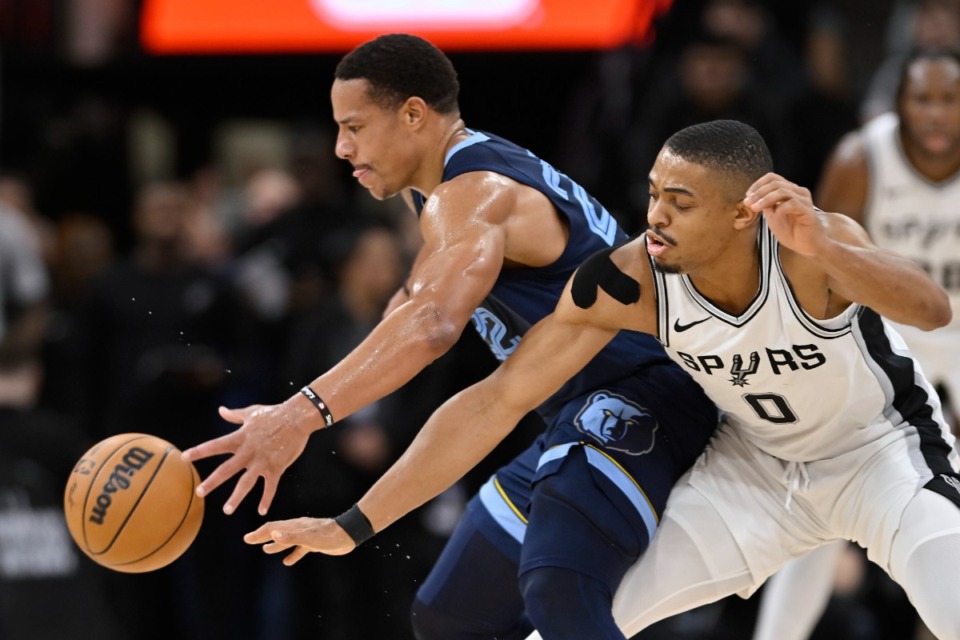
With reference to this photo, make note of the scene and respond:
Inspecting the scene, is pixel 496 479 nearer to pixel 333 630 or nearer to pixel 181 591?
pixel 333 630

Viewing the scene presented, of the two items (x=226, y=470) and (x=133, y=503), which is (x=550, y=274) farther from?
(x=133, y=503)

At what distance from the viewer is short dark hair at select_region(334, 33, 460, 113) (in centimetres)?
466

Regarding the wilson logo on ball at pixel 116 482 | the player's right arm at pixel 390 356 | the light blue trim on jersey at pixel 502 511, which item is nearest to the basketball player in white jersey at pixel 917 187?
the light blue trim on jersey at pixel 502 511

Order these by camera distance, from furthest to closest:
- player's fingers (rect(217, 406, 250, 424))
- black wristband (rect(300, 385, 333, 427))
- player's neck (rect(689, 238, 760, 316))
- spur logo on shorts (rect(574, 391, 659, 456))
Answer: spur logo on shorts (rect(574, 391, 659, 456)) < player's fingers (rect(217, 406, 250, 424)) < black wristband (rect(300, 385, 333, 427)) < player's neck (rect(689, 238, 760, 316))

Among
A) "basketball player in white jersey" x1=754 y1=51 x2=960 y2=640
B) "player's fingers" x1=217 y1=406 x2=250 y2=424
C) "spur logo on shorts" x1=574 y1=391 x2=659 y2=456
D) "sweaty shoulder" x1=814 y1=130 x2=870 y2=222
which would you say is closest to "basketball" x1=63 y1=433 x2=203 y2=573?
"player's fingers" x1=217 y1=406 x2=250 y2=424

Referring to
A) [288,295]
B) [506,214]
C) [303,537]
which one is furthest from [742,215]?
[288,295]

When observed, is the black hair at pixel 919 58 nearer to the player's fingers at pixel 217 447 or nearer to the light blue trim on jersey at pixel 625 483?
the light blue trim on jersey at pixel 625 483

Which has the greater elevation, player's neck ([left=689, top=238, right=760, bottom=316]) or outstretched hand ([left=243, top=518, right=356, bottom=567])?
player's neck ([left=689, top=238, right=760, bottom=316])

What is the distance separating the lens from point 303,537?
14.4 ft

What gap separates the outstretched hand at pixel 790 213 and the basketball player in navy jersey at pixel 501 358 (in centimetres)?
56

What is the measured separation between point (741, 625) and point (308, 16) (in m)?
5.04

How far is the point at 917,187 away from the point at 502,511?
2.42 metres

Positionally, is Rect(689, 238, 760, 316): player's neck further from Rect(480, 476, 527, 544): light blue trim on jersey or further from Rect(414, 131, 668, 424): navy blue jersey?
Rect(480, 476, 527, 544): light blue trim on jersey

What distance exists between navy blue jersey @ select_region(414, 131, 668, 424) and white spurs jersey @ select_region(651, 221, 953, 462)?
0.30 m
